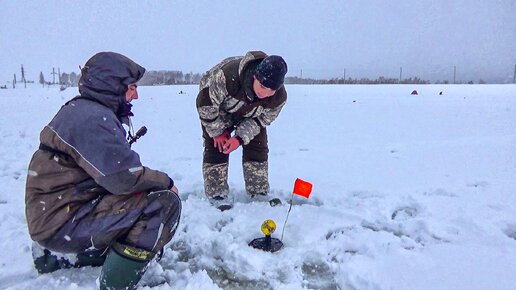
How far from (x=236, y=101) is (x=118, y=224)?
1664mm

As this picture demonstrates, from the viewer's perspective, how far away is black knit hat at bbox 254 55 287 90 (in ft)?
9.78

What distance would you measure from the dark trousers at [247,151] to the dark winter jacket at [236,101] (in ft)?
0.45

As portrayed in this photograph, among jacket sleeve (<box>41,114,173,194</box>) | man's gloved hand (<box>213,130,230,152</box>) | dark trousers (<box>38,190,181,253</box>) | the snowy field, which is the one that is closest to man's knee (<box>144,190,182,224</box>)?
dark trousers (<box>38,190,181,253</box>)

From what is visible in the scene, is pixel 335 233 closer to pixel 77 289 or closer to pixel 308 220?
pixel 308 220

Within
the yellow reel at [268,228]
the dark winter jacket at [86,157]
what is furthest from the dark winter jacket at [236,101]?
the dark winter jacket at [86,157]

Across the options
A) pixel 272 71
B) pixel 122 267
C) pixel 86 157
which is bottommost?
pixel 122 267

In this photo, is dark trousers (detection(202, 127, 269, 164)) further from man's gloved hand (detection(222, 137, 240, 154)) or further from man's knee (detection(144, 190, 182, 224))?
man's knee (detection(144, 190, 182, 224))

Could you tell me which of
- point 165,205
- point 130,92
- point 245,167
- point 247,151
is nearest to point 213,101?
point 247,151

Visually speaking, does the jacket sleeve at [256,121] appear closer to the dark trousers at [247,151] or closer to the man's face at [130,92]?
the dark trousers at [247,151]

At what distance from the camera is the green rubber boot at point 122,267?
2035 millimetres

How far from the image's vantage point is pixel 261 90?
3139 millimetres

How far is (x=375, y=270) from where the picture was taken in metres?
2.42

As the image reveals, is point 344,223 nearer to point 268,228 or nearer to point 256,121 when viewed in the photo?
point 268,228

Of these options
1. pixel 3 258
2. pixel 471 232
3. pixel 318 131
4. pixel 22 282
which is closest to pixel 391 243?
pixel 471 232
